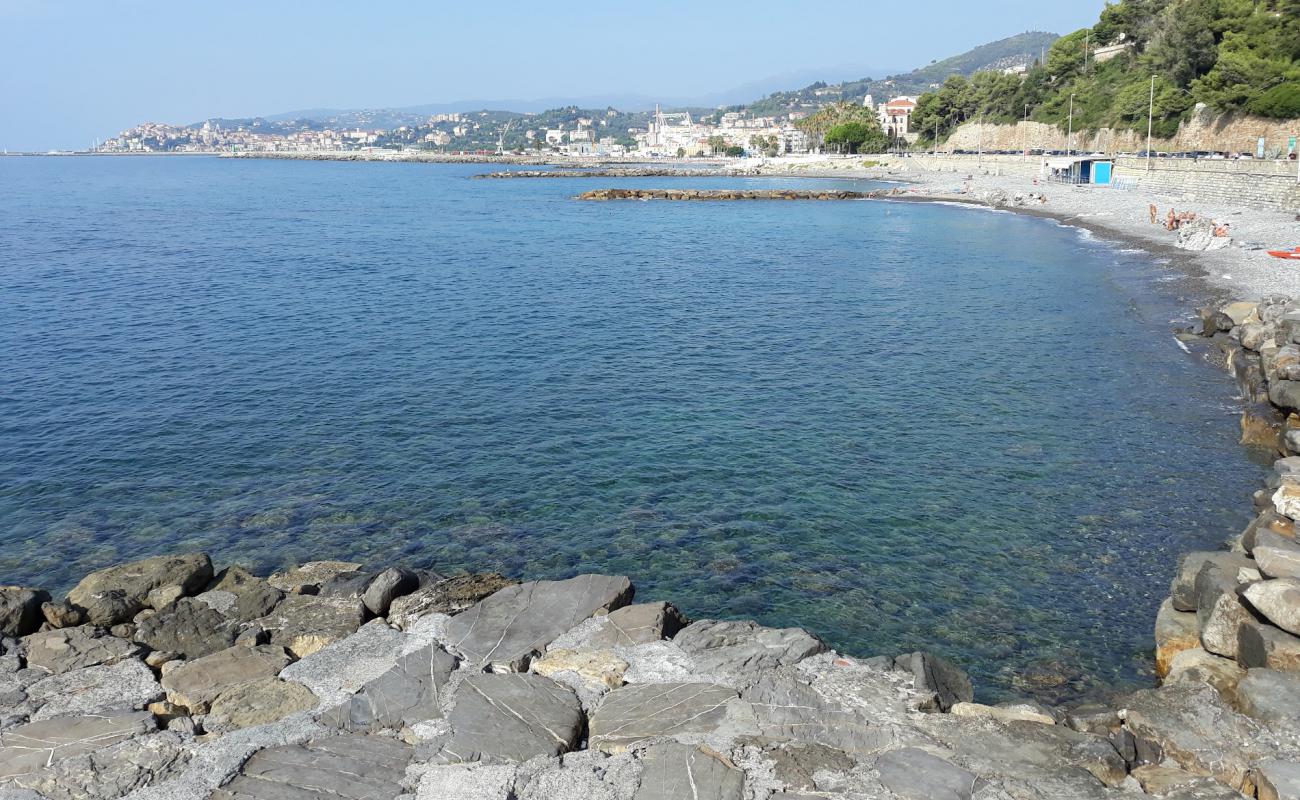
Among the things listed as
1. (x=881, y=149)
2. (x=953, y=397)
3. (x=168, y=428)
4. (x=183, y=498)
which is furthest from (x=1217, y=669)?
(x=881, y=149)

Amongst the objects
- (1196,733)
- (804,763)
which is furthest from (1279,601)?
(804,763)

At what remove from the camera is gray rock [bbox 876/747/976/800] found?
24.4ft

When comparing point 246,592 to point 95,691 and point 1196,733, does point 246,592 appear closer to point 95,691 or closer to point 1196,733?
point 95,691

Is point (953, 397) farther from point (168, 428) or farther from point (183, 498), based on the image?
point (168, 428)

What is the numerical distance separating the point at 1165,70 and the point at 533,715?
9329 cm

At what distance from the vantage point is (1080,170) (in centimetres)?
7469

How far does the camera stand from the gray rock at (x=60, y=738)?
26.8ft

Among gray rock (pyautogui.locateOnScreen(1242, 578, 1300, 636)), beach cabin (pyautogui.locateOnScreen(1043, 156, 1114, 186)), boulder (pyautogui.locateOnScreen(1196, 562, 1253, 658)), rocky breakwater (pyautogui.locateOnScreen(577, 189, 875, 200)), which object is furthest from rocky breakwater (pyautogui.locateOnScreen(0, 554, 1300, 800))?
rocky breakwater (pyautogui.locateOnScreen(577, 189, 875, 200))

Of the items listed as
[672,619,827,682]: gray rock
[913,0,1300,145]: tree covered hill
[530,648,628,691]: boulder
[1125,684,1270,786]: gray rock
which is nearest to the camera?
[1125,684,1270,786]: gray rock

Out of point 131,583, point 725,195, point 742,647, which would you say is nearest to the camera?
point 742,647

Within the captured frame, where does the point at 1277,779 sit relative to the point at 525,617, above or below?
above

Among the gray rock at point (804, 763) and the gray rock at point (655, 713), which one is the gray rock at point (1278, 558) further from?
the gray rock at point (655, 713)

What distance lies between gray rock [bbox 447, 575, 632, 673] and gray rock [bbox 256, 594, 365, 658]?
1404 mm

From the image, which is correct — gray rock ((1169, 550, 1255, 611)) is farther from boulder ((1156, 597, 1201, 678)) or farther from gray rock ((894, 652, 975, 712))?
gray rock ((894, 652, 975, 712))
